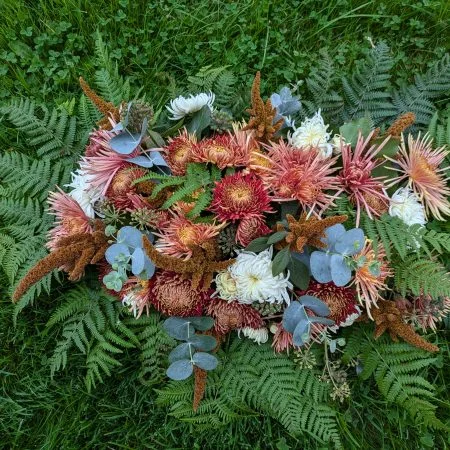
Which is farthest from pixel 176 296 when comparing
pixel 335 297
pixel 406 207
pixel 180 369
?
pixel 406 207

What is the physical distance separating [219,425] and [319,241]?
2.23ft

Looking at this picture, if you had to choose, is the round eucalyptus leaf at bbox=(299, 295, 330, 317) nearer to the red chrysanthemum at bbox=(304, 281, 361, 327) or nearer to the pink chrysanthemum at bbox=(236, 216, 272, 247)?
the red chrysanthemum at bbox=(304, 281, 361, 327)

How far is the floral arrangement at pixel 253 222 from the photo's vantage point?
4.43 feet

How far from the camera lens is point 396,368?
5.00 ft

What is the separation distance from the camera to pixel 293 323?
1.37 m

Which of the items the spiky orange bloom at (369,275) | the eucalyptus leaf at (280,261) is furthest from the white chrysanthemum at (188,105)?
the spiky orange bloom at (369,275)

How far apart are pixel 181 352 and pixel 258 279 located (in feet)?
0.99

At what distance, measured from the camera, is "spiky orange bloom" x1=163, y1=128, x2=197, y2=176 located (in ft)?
4.68

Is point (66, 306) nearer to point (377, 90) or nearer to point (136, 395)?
point (136, 395)

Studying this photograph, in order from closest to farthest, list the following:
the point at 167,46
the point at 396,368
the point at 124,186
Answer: the point at 124,186 < the point at 396,368 < the point at 167,46

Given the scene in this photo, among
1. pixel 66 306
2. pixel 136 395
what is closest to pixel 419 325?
pixel 136 395

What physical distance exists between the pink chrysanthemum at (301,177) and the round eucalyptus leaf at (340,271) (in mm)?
142

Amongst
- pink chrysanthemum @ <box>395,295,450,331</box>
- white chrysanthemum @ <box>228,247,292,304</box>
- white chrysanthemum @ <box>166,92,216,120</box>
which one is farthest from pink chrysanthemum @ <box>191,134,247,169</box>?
pink chrysanthemum @ <box>395,295,450,331</box>

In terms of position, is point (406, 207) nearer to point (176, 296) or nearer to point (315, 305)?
point (315, 305)
